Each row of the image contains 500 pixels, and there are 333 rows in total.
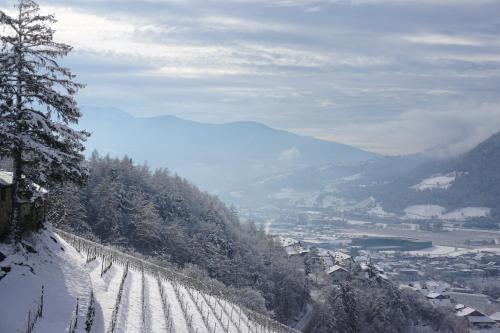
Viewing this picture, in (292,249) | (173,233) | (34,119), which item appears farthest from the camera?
(292,249)

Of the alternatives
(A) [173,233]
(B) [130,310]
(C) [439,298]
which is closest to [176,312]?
(B) [130,310]

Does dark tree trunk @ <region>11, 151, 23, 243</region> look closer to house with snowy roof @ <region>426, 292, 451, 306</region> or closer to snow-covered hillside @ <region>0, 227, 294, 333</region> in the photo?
snow-covered hillside @ <region>0, 227, 294, 333</region>

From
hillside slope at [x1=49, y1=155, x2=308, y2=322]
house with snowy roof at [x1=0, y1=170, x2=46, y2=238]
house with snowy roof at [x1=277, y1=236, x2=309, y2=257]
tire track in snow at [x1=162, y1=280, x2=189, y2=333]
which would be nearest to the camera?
house with snowy roof at [x1=0, y1=170, x2=46, y2=238]

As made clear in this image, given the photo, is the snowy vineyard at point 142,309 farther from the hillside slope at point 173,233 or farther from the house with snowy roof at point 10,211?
the hillside slope at point 173,233

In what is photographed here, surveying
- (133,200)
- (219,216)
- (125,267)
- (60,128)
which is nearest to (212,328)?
(125,267)

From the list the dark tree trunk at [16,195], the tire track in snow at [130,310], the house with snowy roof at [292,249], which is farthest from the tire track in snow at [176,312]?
the house with snowy roof at [292,249]

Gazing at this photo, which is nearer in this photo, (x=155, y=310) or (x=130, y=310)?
(x=130, y=310)

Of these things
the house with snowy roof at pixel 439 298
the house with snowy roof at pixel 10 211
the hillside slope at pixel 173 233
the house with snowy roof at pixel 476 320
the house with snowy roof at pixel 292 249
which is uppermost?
the house with snowy roof at pixel 10 211

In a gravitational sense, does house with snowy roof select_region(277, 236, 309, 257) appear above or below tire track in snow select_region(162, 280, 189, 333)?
below

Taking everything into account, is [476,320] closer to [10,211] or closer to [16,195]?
[10,211]

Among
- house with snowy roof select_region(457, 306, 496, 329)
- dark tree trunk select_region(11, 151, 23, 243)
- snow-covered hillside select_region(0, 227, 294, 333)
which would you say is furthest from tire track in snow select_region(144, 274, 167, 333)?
house with snowy roof select_region(457, 306, 496, 329)

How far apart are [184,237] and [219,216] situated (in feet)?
71.7

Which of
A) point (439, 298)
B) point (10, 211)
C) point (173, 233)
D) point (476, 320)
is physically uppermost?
point (10, 211)

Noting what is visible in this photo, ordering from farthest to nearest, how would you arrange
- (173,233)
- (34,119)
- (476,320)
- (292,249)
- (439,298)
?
(292,249) < (439,298) < (476,320) < (173,233) < (34,119)
